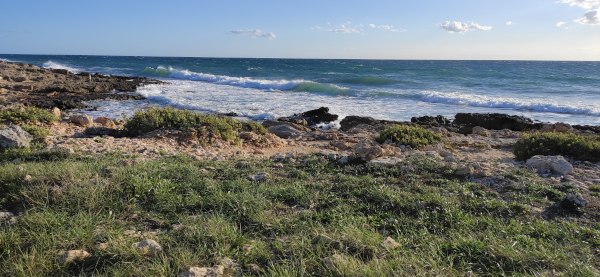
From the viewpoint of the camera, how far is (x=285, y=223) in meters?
4.06

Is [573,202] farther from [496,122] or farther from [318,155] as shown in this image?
[496,122]

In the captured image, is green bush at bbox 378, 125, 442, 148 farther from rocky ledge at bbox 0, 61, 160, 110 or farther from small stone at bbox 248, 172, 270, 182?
rocky ledge at bbox 0, 61, 160, 110

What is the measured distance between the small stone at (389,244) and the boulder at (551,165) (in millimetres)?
4268

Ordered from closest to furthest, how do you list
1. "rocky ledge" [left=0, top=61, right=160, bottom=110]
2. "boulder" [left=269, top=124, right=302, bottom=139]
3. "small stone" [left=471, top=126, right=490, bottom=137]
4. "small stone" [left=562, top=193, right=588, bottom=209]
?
1. "small stone" [left=562, top=193, right=588, bottom=209]
2. "boulder" [left=269, top=124, right=302, bottom=139]
3. "small stone" [left=471, top=126, right=490, bottom=137]
4. "rocky ledge" [left=0, top=61, right=160, bottom=110]

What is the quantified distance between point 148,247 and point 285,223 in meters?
1.19

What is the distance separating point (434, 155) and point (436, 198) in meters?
3.08

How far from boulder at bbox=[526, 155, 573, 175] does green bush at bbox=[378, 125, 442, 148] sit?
9.29 feet

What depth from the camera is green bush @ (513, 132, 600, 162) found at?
809 cm

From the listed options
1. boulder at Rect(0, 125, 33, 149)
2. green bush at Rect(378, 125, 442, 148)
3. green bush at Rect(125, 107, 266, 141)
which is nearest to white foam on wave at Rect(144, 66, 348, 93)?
green bush at Rect(378, 125, 442, 148)

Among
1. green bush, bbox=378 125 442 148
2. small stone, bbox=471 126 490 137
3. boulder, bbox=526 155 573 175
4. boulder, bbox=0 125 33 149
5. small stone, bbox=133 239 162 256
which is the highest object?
boulder, bbox=0 125 33 149

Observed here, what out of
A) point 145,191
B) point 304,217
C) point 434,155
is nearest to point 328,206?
point 304,217

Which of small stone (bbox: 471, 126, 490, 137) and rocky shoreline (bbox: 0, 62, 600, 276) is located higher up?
rocky shoreline (bbox: 0, 62, 600, 276)

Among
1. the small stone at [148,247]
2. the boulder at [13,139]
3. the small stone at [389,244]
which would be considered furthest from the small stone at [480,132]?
the small stone at [148,247]

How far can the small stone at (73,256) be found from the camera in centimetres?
321
